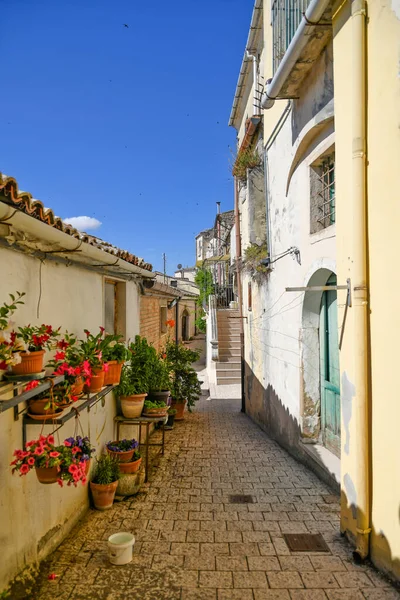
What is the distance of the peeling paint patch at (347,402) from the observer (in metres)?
3.56

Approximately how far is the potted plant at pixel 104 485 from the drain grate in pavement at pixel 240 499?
139 cm

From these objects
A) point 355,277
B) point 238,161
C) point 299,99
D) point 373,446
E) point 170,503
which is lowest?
point 170,503

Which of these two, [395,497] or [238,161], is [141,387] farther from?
[238,161]

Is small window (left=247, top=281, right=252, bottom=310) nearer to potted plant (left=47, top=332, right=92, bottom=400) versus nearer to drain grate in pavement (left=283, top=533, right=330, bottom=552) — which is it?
drain grate in pavement (left=283, top=533, right=330, bottom=552)

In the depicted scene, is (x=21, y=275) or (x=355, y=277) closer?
(x=21, y=275)

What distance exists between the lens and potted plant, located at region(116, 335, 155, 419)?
541cm

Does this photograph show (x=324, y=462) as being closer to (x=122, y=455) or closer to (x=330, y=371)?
(x=330, y=371)

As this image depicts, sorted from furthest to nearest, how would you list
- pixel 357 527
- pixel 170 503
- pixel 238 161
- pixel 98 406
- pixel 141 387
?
pixel 238 161
pixel 141 387
pixel 98 406
pixel 170 503
pixel 357 527

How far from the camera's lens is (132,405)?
5434mm

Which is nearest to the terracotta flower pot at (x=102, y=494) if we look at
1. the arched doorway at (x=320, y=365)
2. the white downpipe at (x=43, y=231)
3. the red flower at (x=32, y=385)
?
the red flower at (x=32, y=385)

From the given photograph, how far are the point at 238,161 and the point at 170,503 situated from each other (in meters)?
8.29

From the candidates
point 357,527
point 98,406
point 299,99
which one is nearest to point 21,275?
point 98,406

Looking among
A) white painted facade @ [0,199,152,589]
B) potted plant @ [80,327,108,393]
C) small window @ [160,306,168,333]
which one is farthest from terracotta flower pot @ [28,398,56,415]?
small window @ [160,306,168,333]

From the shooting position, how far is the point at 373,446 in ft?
10.8
